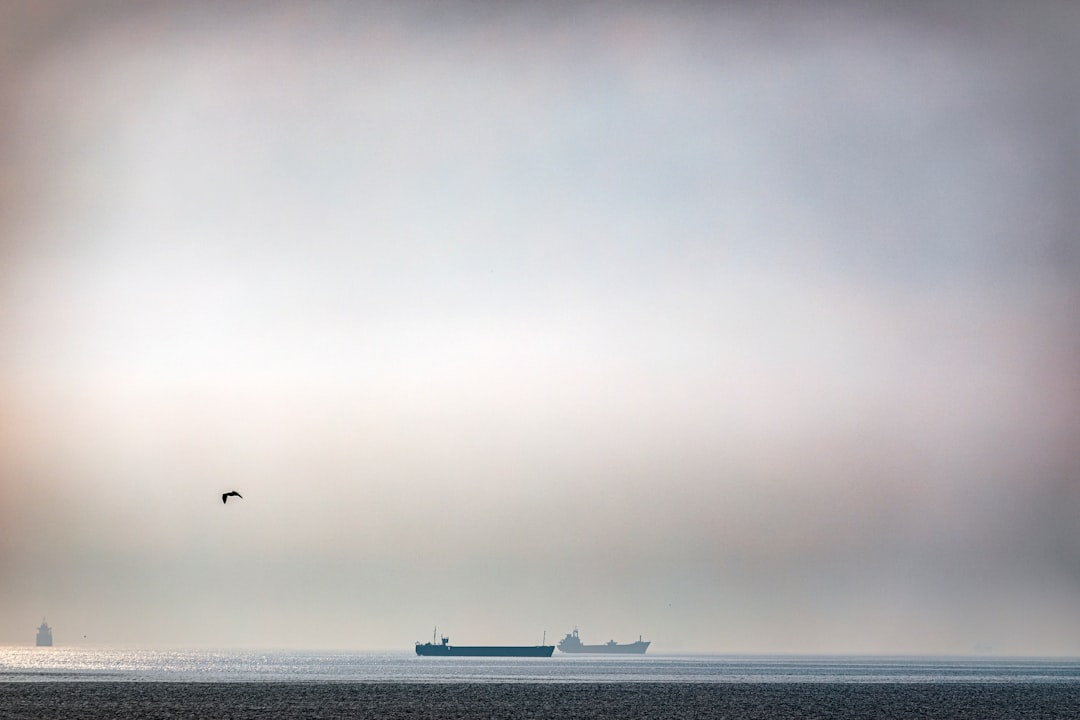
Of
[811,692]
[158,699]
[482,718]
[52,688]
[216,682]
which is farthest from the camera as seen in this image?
[216,682]

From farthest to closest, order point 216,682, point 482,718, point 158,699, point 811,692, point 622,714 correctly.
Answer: point 216,682 < point 811,692 < point 158,699 < point 622,714 < point 482,718

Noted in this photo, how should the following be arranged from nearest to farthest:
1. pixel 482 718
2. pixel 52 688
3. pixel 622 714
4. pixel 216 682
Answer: pixel 482 718
pixel 622 714
pixel 52 688
pixel 216 682

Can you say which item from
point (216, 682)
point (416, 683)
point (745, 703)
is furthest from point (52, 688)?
point (745, 703)

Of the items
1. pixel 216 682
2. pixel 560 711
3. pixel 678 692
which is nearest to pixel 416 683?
pixel 216 682

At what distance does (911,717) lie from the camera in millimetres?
101375

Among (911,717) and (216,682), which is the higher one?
(216,682)

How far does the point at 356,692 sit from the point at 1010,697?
227 feet

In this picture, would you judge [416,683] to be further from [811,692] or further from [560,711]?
[560,711]

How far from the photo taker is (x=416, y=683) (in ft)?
538

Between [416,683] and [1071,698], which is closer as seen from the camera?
[1071,698]

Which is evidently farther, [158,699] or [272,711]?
[158,699]

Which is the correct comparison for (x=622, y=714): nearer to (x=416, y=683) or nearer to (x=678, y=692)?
(x=678, y=692)

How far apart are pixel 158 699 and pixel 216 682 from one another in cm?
4717

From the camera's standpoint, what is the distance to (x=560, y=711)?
102812mm
